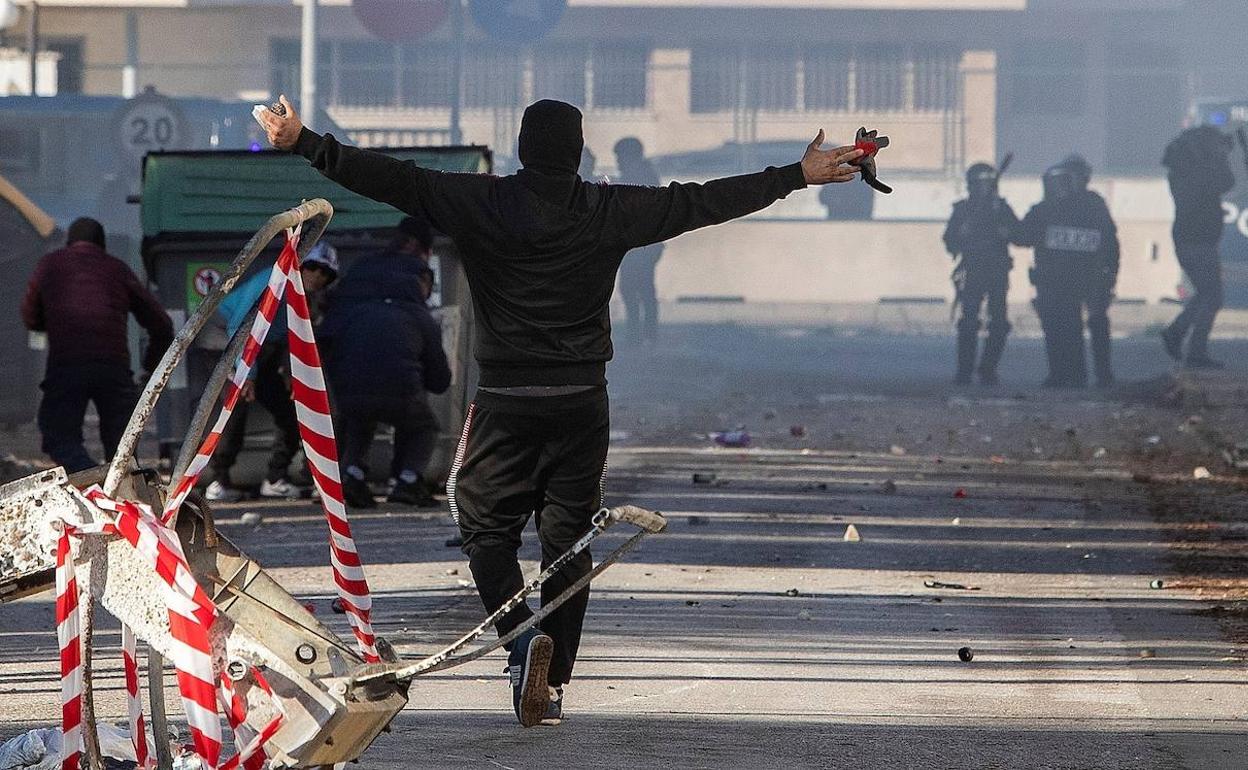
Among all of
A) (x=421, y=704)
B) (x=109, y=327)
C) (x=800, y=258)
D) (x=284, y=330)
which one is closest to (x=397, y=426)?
(x=284, y=330)

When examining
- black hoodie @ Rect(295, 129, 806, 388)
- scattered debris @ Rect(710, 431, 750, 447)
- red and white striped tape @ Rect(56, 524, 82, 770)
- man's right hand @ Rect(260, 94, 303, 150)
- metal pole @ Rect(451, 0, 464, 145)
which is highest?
metal pole @ Rect(451, 0, 464, 145)

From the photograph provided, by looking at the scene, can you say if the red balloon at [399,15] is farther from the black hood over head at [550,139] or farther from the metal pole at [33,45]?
the black hood over head at [550,139]

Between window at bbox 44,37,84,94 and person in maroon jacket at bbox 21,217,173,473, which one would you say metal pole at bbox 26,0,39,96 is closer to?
window at bbox 44,37,84,94

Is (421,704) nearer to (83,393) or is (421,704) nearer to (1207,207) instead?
(83,393)

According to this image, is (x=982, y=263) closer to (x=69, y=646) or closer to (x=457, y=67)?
(x=457, y=67)

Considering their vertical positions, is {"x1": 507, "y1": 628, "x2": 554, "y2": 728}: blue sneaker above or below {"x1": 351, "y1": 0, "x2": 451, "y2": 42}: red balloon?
below

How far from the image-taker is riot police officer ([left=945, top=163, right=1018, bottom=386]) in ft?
68.9

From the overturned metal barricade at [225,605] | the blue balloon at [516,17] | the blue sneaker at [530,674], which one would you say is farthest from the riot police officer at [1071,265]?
the overturned metal barricade at [225,605]

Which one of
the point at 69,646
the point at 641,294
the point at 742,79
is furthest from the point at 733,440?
the point at 742,79

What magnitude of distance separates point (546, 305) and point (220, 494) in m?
6.25

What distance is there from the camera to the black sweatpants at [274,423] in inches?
464

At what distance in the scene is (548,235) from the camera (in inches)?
249

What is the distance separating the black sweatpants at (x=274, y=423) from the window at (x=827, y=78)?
26.4m

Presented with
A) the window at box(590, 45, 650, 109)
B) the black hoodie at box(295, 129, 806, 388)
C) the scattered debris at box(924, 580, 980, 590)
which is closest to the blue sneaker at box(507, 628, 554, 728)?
the black hoodie at box(295, 129, 806, 388)
